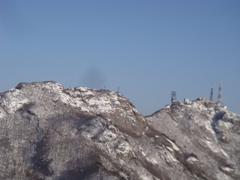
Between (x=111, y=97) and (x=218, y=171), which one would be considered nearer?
(x=218, y=171)

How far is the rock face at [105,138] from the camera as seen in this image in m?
37.7

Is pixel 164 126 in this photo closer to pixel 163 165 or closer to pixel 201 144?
pixel 201 144


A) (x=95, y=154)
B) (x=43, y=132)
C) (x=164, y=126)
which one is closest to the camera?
(x=95, y=154)

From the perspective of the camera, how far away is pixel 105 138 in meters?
40.1

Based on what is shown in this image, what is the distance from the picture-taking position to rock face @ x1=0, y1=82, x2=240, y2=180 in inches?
1483

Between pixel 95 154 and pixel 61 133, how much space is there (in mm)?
3626

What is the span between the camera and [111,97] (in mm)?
47062

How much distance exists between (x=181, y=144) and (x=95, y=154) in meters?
9.90

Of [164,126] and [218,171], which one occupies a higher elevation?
[164,126]

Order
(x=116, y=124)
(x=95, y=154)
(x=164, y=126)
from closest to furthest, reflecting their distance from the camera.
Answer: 1. (x=95, y=154)
2. (x=116, y=124)
3. (x=164, y=126)

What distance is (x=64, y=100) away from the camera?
44.7 meters

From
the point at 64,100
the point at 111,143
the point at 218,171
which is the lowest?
the point at 218,171

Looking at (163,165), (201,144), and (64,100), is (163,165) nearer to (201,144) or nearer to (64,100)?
(201,144)

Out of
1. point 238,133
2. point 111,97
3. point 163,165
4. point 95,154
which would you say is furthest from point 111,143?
point 238,133
